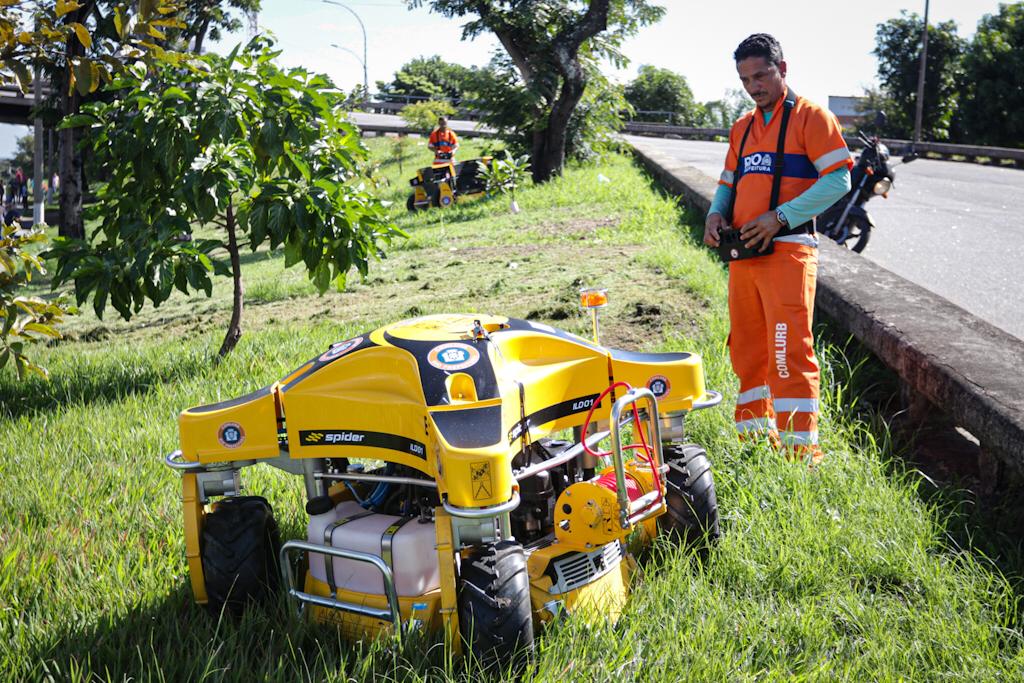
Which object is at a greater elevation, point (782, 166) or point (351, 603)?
point (782, 166)

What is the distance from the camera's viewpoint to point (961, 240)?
11.3 meters

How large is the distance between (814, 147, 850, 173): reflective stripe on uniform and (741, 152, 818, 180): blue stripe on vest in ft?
0.26

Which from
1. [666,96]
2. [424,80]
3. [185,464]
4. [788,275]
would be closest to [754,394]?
[788,275]

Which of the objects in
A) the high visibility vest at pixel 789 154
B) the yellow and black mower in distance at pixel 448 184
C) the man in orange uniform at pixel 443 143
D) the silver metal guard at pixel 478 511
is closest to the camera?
the silver metal guard at pixel 478 511

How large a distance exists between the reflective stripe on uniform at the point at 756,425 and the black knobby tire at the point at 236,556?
2.43 m

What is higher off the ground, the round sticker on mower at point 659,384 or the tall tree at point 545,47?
the tall tree at point 545,47

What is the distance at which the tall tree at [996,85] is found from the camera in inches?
1527

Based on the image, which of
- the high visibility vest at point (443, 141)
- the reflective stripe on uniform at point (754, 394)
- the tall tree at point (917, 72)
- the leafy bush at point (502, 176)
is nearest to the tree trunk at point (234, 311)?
the reflective stripe on uniform at point (754, 394)

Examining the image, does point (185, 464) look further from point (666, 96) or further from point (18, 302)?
point (666, 96)

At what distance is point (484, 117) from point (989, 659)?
18.4 metres

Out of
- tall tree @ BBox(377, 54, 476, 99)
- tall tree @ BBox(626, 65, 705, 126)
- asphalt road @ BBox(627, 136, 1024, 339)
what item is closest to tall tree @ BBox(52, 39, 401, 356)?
asphalt road @ BBox(627, 136, 1024, 339)

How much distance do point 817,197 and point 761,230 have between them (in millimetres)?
298

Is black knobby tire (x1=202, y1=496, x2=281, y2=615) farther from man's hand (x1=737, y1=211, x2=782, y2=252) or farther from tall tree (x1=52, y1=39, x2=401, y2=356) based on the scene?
tall tree (x1=52, y1=39, x2=401, y2=356)

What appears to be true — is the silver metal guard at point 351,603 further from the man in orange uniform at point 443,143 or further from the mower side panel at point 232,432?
the man in orange uniform at point 443,143
